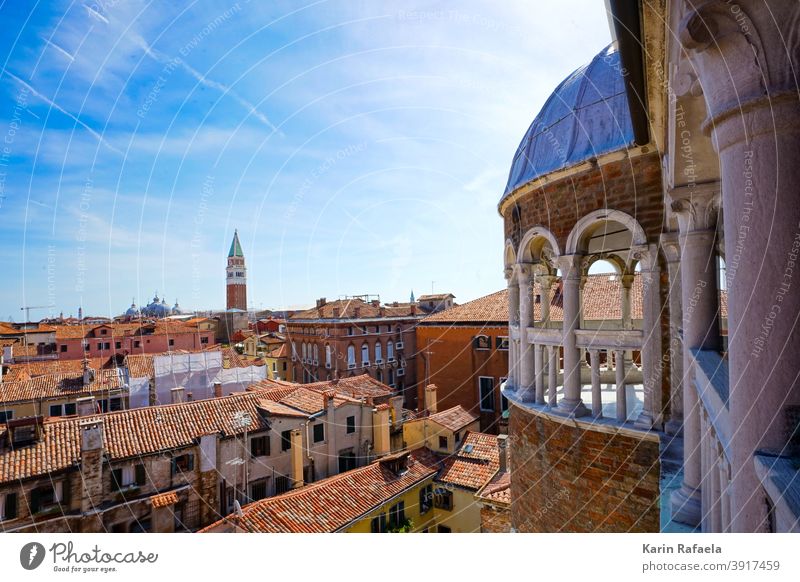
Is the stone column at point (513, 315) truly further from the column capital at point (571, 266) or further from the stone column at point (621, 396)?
the stone column at point (621, 396)

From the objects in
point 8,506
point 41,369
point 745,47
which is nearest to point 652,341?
point 745,47

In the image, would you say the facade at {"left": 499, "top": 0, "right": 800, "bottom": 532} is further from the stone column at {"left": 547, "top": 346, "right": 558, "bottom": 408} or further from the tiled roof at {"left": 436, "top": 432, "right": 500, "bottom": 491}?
the tiled roof at {"left": 436, "top": 432, "right": 500, "bottom": 491}

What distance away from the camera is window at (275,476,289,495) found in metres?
18.8

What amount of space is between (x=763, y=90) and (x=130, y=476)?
63.3 feet

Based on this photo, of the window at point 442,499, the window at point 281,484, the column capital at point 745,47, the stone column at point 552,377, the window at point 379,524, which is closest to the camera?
the column capital at point 745,47

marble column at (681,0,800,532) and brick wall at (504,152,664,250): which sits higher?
brick wall at (504,152,664,250)

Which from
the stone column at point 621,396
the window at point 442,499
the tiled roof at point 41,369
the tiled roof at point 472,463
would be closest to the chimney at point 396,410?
the tiled roof at point 472,463

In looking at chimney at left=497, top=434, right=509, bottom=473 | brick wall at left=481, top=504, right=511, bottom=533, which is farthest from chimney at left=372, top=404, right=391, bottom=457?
brick wall at left=481, top=504, right=511, bottom=533

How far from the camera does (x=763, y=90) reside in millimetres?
1602

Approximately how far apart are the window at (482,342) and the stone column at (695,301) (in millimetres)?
23317

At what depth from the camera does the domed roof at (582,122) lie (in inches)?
207

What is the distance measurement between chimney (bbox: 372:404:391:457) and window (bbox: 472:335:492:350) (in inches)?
332

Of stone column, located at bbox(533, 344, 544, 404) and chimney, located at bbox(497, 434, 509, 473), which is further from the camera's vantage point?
chimney, located at bbox(497, 434, 509, 473)
